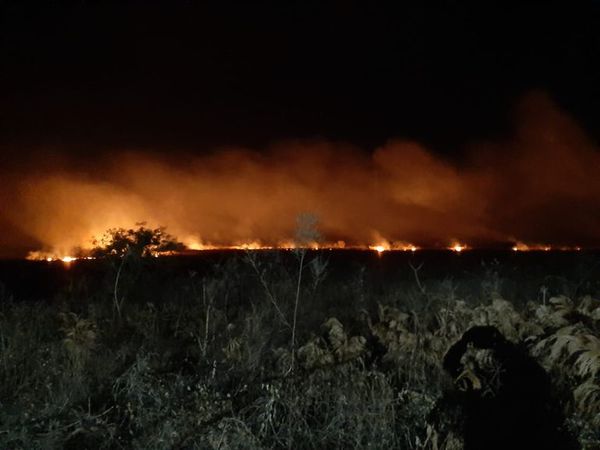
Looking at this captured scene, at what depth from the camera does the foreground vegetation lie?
4.95 m

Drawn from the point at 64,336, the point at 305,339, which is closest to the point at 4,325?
the point at 64,336

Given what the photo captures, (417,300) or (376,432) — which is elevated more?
(417,300)

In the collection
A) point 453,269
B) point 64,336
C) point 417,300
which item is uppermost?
point 453,269

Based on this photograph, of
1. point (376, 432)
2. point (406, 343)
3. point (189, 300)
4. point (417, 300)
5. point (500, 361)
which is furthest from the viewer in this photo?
point (189, 300)

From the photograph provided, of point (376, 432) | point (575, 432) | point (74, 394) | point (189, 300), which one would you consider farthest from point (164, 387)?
point (189, 300)

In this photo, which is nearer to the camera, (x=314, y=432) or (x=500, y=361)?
(x=314, y=432)

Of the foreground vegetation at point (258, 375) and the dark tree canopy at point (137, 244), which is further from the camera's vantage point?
the dark tree canopy at point (137, 244)

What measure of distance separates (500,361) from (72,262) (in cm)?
2266

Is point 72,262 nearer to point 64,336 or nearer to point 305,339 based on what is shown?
point 64,336

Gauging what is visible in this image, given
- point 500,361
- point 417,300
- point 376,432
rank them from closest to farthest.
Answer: point 376,432
point 500,361
point 417,300

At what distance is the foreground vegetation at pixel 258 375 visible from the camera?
4.95 meters

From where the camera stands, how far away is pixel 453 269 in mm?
22344

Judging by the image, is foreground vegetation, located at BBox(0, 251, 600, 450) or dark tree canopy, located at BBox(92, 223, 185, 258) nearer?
foreground vegetation, located at BBox(0, 251, 600, 450)

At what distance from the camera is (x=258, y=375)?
652 centimetres
